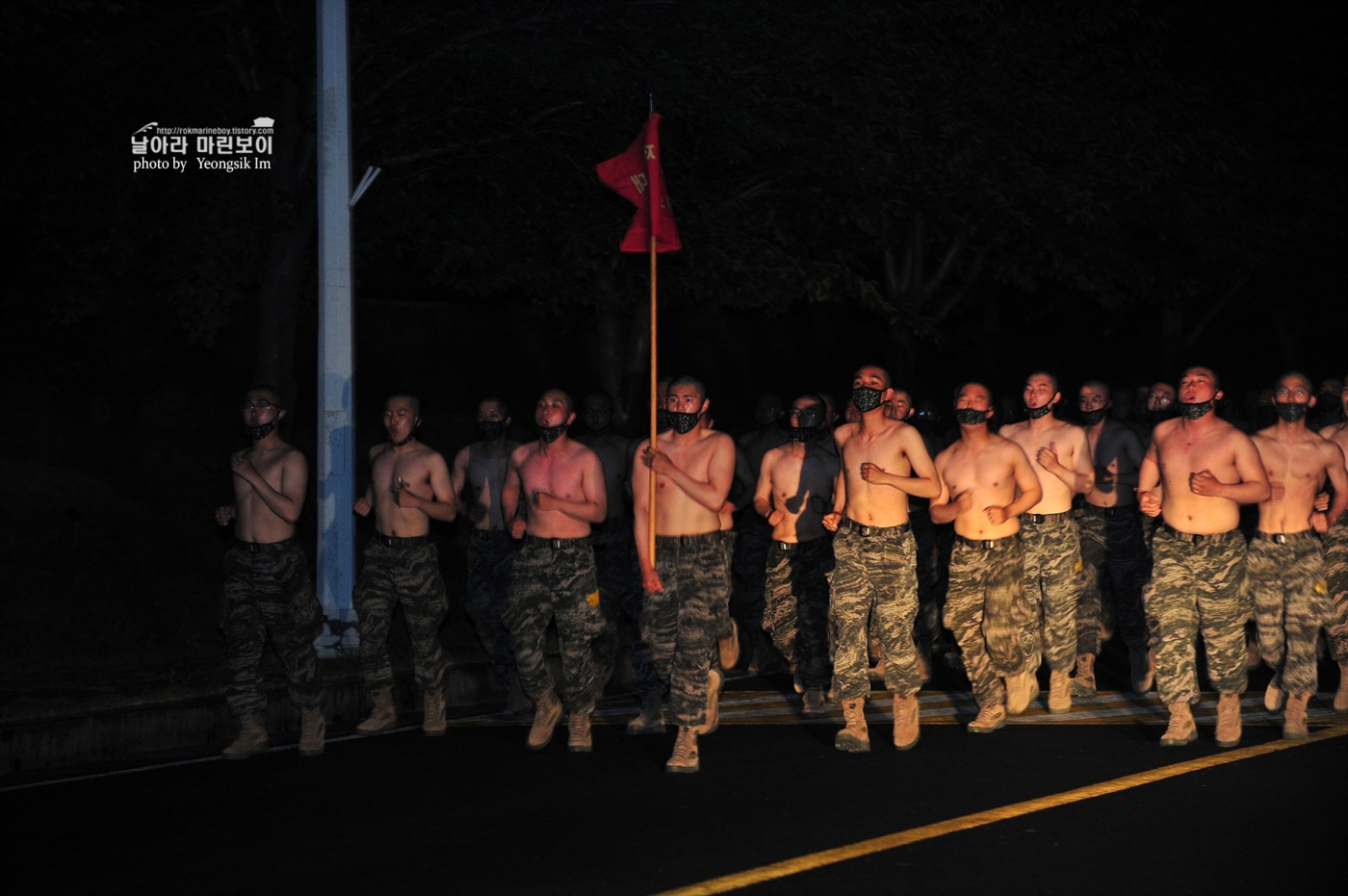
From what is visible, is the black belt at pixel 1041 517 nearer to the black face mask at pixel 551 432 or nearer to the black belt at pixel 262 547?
the black face mask at pixel 551 432

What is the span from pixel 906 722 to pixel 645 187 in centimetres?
350

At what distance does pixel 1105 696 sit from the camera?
1045 cm

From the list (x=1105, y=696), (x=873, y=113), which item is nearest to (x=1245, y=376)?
(x=873, y=113)

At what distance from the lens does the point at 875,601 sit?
889 centimetres

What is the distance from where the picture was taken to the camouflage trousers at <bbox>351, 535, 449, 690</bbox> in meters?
9.48

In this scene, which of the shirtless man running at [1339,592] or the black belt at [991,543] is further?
the shirtless man running at [1339,592]

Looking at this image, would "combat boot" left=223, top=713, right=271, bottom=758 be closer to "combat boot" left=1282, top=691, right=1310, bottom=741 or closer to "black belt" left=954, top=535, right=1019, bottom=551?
"black belt" left=954, top=535, right=1019, bottom=551

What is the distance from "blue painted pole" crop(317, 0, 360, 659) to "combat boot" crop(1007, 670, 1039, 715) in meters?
4.62

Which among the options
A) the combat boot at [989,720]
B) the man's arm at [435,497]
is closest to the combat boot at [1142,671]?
the combat boot at [989,720]

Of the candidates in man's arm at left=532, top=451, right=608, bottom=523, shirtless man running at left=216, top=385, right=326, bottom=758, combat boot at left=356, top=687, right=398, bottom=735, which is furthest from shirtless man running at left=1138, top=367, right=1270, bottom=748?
shirtless man running at left=216, top=385, right=326, bottom=758

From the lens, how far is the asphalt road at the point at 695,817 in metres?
6.14

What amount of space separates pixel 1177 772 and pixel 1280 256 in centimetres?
2325

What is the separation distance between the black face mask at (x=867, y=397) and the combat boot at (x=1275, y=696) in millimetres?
3103

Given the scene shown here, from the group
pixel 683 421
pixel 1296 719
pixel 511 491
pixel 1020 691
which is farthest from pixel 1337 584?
pixel 511 491
